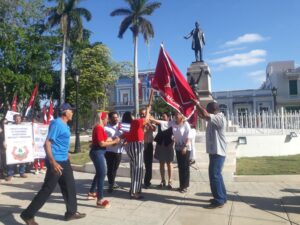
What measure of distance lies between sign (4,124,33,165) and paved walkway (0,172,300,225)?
3.92 ft

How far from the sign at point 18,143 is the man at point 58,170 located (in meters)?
4.59

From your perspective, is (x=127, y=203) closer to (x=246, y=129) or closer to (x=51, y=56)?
(x=246, y=129)

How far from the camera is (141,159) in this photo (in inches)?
291

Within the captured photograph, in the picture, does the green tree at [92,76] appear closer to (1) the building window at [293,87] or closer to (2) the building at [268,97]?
(2) the building at [268,97]

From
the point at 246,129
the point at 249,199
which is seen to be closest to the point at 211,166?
the point at 249,199

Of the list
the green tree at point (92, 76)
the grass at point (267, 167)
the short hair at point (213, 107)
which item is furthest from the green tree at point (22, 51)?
the short hair at point (213, 107)

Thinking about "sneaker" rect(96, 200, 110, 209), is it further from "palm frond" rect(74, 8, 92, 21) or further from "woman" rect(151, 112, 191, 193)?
"palm frond" rect(74, 8, 92, 21)

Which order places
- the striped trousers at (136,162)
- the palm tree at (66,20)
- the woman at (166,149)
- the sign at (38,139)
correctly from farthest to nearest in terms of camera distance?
the palm tree at (66,20) < the sign at (38,139) < the woman at (166,149) < the striped trousers at (136,162)

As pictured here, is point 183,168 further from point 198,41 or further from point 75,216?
point 198,41

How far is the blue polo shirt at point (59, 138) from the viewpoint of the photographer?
564 cm

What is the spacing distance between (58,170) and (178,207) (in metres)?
2.36

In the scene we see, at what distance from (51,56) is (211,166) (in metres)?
34.7

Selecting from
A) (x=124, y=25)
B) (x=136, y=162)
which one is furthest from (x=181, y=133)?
(x=124, y=25)

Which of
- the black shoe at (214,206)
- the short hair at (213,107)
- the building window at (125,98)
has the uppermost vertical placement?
the building window at (125,98)
